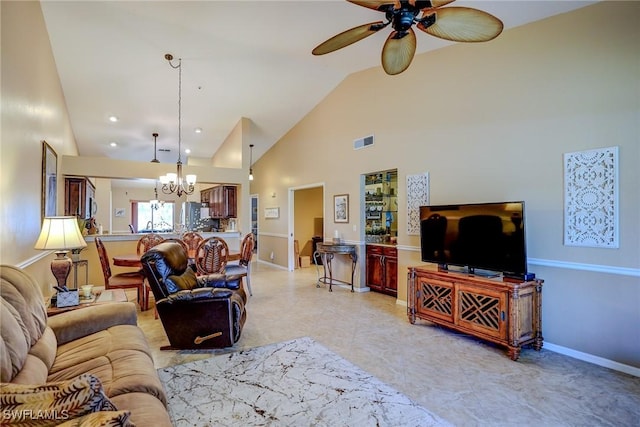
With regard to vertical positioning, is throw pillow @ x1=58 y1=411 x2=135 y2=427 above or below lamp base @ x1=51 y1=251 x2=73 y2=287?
below

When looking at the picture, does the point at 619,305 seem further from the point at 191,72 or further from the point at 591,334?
the point at 191,72

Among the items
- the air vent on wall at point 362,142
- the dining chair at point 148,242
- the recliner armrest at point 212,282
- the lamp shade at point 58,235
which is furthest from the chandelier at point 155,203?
the lamp shade at point 58,235

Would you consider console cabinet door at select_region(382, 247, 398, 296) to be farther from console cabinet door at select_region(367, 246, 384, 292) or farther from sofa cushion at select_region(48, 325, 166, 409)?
sofa cushion at select_region(48, 325, 166, 409)

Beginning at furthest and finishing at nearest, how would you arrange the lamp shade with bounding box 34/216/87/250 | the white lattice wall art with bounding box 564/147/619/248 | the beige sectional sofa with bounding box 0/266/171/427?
the white lattice wall art with bounding box 564/147/619/248
the lamp shade with bounding box 34/216/87/250
the beige sectional sofa with bounding box 0/266/171/427

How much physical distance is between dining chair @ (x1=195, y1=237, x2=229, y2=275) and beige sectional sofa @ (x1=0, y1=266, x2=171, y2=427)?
2.11m

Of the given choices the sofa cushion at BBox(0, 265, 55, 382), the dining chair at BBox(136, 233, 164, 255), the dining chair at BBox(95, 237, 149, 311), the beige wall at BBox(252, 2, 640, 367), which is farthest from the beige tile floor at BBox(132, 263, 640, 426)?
the sofa cushion at BBox(0, 265, 55, 382)

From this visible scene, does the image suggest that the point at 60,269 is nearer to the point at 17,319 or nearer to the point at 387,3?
the point at 17,319

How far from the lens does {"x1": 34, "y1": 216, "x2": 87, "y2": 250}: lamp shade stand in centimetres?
269

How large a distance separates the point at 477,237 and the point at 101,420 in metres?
3.58

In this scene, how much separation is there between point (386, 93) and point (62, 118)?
5174 millimetres

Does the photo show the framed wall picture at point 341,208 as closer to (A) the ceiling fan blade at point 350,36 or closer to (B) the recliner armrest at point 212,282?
(B) the recliner armrest at point 212,282

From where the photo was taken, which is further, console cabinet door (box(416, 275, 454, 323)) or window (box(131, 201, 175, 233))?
window (box(131, 201, 175, 233))

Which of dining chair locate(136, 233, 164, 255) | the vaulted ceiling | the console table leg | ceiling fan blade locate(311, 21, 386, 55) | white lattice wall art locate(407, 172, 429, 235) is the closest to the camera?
ceiling fan blade locate(311, 21, 386, 55)


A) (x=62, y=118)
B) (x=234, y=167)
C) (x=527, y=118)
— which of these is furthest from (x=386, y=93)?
(x=62, y=118)
